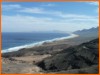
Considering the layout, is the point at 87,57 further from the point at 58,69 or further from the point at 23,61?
the point at 23,61

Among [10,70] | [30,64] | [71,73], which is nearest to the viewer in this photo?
[71,73]

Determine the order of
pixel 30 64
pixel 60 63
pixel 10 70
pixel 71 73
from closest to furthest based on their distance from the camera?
pixel 71 73
pixel 10 70
pixel 60 63
pixel 30 64

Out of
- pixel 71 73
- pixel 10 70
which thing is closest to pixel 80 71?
pixel 71 73

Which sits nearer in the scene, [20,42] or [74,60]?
[74,60]

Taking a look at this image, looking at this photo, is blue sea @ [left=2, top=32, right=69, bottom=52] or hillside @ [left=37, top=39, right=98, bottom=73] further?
blue sea @ [left=2, top=32, right=69, bottom=52]

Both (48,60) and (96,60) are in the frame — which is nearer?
(96,60)

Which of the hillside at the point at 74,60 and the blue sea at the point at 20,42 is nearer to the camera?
the hillside at the point at 74,60

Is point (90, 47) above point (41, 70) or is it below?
above

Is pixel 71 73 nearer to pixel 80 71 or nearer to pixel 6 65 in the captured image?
pixel 80 71

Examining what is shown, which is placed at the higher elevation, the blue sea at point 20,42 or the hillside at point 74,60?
the blue sea at point 20,42

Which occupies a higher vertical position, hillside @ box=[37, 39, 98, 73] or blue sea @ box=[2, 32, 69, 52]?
blue sea @ box=[2, 32, 69, 52]

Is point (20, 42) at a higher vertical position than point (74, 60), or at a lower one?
higher
